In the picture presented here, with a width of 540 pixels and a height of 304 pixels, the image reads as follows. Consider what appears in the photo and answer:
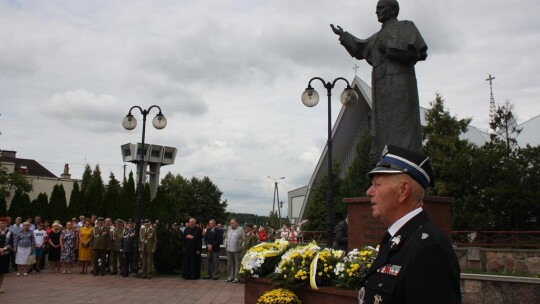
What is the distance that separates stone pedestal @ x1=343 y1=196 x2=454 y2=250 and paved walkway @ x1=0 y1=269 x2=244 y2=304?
12.9ft

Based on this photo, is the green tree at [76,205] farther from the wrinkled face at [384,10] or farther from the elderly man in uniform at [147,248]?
the wrinkled face at [384,10]

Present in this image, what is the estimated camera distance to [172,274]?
17844 millimetres

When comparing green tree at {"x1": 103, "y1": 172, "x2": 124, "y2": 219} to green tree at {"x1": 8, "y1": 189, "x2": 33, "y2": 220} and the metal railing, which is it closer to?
green tree at {"x1": 8, "y1": 189, "x2": 33, "y2": 220}

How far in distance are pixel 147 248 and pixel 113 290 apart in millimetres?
3760

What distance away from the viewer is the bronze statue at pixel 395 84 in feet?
25.2

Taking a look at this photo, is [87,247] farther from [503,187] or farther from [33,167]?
[33,167]

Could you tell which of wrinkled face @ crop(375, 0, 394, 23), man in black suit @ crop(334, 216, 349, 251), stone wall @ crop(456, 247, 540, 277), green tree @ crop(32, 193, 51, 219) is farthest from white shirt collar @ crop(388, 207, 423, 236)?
green tree @ crop(32, 193, 51, 219)

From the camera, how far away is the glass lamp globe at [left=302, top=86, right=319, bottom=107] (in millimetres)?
13531

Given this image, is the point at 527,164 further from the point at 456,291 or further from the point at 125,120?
the point at 456,291

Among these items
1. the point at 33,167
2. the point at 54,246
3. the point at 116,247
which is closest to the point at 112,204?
the point at 54,246

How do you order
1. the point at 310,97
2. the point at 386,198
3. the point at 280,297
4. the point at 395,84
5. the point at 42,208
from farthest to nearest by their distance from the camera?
the point at 42,208 < the point at 310,97 < the point at 395,84 < the point at 280,297 < the point at 386,198

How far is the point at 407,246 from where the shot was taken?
2234 mm

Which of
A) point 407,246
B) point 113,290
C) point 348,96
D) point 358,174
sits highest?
point 348,96

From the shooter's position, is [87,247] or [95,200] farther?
[95,200]
